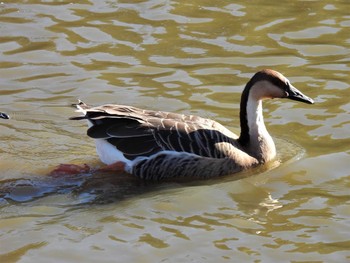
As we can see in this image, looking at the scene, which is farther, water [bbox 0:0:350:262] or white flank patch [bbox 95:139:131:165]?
white flank patch [bbox 95:139:131:165]

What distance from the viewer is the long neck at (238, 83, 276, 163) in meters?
11.3

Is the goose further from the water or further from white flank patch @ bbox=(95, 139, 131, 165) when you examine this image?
the water

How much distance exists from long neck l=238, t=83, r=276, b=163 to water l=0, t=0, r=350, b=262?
0.84ft

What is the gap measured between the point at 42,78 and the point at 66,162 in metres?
2.63

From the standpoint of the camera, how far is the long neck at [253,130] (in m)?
11.3

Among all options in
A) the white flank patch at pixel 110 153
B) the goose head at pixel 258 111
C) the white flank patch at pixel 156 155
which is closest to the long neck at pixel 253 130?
the goose head at pixel 258 111

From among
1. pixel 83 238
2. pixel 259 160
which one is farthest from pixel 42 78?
pixel 83 238

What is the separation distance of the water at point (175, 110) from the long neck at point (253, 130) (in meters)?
0.26

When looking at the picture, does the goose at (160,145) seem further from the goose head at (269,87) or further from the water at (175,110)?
the goose head at (269,87)

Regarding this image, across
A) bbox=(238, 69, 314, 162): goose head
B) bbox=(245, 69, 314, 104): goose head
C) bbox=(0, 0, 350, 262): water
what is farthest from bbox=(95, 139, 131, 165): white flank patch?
bbox=(245, 69, 314, 104): goose head

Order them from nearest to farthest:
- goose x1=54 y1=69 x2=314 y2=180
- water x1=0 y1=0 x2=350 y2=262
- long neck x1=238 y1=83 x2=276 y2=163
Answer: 1. water x1=0 y1=0 x2=350 y2=262
2. goose x1=54 y1=69 x2=314 y2=180
3. long neck x1=238 y1=83 x2=276 y2=163

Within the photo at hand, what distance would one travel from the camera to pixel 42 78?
532 inches

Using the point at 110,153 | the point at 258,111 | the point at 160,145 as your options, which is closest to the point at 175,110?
the point at 258,111

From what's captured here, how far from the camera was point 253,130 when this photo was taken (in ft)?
37.3
